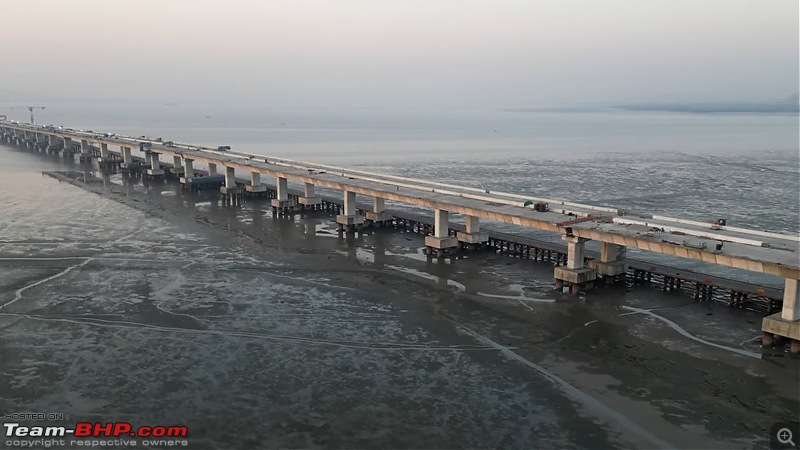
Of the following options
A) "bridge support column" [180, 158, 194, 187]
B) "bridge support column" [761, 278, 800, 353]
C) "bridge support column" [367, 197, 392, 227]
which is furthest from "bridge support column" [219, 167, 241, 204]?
"bridge support column" [761, 278, 800, 353]

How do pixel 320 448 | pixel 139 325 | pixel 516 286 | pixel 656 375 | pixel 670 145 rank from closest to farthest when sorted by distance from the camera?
pixel 320 448, pixel 656 375, pixel 139 325, pixel 516 286, pixel 670 145

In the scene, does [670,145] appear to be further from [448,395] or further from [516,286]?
[448,395]

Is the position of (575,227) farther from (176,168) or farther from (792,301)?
(176,168)

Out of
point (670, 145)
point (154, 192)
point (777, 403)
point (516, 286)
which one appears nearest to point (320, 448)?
point (777, 403)

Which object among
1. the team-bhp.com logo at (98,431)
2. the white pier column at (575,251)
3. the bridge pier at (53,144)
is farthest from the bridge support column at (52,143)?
the team-bhp.com logo at (98,431)

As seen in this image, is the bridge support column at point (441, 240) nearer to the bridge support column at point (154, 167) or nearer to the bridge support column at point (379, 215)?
the bridge support column at point (379, 215)
